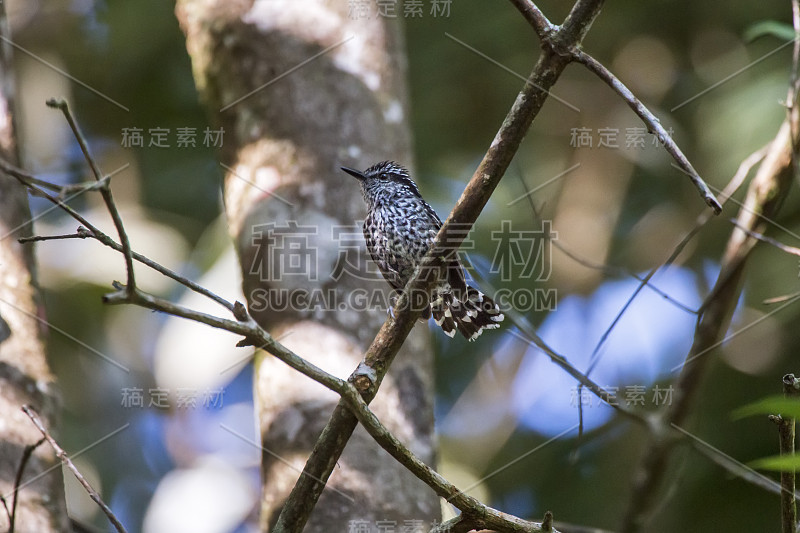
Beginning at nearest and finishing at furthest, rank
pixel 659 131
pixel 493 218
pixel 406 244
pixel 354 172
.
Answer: pixel 659 131 < pixel 354 172 < pixel 406 244 < pixel 493 218

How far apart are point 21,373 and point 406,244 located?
7.12 feet

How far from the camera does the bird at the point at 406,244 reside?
4.49m

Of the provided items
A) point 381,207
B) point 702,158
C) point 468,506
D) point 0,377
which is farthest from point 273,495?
point 702,158

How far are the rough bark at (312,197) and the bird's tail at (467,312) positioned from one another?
0.54 m

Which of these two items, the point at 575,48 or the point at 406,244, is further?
the point at 406,244

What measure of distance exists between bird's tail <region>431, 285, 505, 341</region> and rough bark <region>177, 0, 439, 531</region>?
54cm

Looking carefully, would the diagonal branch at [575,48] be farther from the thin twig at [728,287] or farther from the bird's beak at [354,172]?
the bird's beak at [354,172]

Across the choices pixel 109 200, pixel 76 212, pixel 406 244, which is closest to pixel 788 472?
pixel 109 200

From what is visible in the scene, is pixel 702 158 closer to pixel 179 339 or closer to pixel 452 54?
pixel 452 54

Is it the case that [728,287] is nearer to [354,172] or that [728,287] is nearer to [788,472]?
[788,472]

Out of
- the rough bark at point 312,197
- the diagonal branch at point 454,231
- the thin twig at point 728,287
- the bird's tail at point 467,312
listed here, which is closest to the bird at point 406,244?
the bird's tail at point 467,312

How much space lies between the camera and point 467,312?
461 centimetres

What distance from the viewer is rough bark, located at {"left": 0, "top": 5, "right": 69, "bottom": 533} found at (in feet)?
9.70

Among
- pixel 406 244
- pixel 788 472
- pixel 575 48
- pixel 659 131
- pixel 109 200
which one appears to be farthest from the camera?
pixel 406 244
